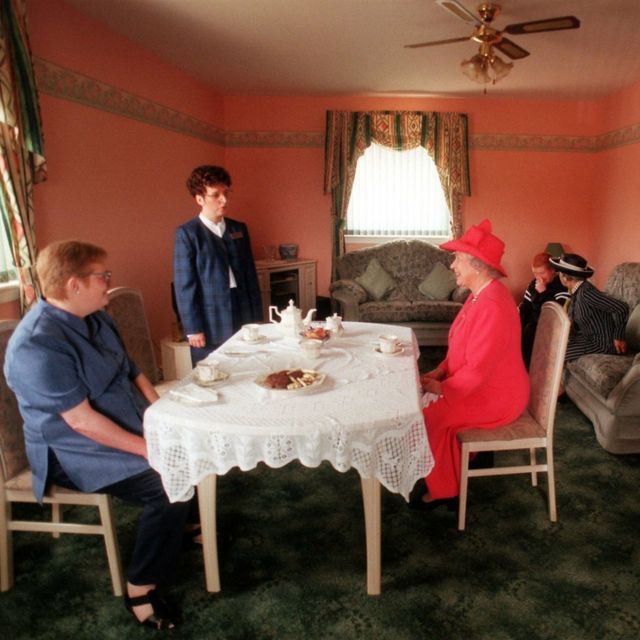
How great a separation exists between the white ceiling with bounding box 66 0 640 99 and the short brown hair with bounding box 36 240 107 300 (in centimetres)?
242

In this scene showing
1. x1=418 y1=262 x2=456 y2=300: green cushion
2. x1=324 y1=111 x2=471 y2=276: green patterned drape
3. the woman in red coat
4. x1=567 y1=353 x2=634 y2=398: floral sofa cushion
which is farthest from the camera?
x1=324 y1=111 x2=471 y2=276: green patterned drape

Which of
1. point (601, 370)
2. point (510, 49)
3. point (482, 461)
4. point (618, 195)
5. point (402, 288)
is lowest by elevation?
point (482, 461)

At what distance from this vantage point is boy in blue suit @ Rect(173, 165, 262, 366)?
8.93ft

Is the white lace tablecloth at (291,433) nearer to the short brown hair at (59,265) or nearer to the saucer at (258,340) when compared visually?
the short brown hair at (59,265)

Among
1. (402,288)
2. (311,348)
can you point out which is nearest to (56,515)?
(311,348)

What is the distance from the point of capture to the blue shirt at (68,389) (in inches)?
62.2

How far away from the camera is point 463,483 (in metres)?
2.23

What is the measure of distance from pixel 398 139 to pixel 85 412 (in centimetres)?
528

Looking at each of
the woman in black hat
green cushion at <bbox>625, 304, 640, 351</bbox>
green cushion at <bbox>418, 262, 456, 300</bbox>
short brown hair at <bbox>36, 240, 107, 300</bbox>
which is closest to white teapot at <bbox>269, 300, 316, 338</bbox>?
short brown hair at <bbox>36, 240, 107, 300</bbox>

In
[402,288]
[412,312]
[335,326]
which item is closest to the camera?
[335,326]

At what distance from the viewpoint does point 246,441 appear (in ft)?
5.05

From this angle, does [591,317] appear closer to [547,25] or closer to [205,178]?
[547,25]

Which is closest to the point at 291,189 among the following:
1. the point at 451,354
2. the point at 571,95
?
Result: the point at 571,95

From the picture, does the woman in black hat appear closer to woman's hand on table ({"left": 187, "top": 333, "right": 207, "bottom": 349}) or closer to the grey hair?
the grey hair
